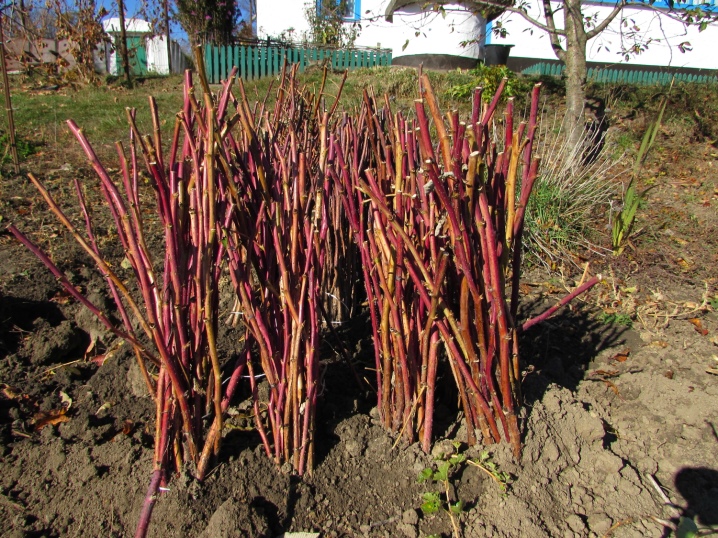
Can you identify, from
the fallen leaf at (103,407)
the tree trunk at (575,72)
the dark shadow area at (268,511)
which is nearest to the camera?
the dark shadow area at (268,511)

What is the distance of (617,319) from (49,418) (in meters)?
3.17

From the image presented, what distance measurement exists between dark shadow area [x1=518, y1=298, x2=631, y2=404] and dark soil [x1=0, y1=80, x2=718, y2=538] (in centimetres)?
2

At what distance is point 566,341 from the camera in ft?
10.6

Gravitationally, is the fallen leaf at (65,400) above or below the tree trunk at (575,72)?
below

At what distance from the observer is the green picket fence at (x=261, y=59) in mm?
15180

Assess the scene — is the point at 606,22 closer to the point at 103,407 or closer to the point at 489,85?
the point at 489,85

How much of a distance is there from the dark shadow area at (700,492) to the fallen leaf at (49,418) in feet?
7.89

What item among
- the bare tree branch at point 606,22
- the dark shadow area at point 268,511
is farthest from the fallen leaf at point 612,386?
the bare tree branch at point 606,22

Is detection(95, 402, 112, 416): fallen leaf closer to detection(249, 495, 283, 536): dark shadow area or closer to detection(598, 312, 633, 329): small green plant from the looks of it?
detection(249, 495, 283, 536): dark shadow area

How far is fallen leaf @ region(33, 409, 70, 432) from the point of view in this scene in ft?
7.23

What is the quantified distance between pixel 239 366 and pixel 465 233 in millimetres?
907

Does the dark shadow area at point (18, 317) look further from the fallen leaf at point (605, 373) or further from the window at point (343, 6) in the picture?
the window at point (343, 6)

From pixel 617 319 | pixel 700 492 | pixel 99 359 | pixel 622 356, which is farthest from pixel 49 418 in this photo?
pixel 617 319

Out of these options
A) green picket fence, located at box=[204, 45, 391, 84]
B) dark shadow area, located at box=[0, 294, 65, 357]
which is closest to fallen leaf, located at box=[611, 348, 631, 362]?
dark shadow area, located at box=[0, 294, 65, 357]
